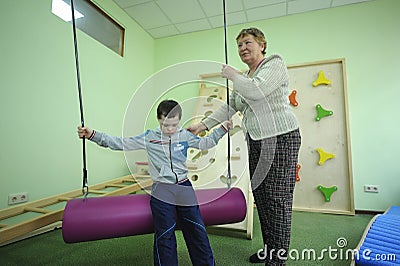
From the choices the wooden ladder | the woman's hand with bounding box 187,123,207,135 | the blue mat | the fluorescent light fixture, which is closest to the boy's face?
the woman's hand with bounding box 187,123,207,135

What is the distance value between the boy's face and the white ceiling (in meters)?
1.86

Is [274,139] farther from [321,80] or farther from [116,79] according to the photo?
[116,79]

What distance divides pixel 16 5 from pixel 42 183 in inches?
51.0

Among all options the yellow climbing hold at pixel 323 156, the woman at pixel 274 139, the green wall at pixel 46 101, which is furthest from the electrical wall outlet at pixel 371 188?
the green wall at pixel 46 101

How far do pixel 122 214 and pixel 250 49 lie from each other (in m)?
0.96

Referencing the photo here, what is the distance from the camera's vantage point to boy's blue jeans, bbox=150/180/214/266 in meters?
0.98

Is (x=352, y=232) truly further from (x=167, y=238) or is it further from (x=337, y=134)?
(x=167, y=238)

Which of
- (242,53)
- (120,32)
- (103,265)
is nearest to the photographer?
(242,53)

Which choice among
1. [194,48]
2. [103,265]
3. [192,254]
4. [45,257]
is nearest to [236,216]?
[192,254]

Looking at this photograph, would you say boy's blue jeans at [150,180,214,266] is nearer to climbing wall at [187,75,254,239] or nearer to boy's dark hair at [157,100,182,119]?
boy's dark hair at [157,100,182,119]

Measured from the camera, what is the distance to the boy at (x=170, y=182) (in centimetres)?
100

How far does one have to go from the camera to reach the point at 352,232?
5.79 ft

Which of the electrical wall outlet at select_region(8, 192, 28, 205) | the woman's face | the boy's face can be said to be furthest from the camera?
the electrical wall outlet at select_region(8, 192, 28, 205)

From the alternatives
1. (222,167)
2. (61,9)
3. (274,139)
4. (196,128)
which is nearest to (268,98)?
(274,139)
